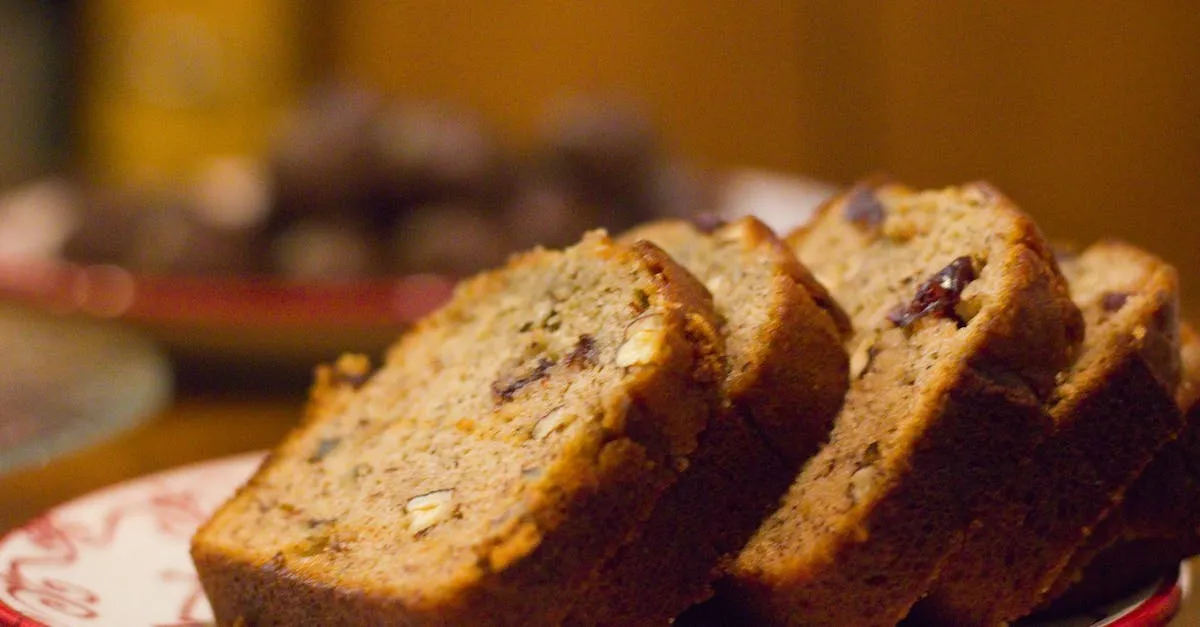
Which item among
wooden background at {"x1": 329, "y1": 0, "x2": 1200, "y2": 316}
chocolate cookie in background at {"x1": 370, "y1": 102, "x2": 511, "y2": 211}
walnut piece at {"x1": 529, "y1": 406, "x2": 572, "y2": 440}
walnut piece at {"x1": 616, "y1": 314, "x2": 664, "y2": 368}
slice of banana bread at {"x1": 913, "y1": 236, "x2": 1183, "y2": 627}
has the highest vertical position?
walnut piece at {"x1": 616, "y1": 314, "x2": 664, "y2": 368}

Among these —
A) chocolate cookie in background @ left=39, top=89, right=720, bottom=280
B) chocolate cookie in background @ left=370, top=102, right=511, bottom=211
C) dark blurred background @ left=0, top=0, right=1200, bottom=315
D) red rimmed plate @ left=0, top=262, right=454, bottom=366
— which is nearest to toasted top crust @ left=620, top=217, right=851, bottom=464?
red rimmed plate @ left=0, top=262, right=454, bottom=366

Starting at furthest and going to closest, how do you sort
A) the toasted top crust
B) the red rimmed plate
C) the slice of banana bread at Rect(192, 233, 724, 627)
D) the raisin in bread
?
the red rimmed plate, the raisin in bread, the toasted top crust, the slice of banana bread at Rect(192, 233, 724, 627)

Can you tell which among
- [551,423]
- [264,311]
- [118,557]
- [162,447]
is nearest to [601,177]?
[264,311]

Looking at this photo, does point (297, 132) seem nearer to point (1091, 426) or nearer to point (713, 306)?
point (713, 306)

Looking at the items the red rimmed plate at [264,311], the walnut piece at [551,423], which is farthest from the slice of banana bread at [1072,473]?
the red rimmed plate at [264,311]

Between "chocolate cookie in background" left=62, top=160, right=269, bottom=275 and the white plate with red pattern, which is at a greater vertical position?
the white plate with red pattern

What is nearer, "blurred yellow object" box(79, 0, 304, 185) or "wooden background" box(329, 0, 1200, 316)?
"wooden background" box(329, 0, 1200, 316)

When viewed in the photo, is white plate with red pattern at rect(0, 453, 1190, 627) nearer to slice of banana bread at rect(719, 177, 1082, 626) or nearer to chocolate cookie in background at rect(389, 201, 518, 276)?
slice of banana bread at rect(719, 177, 1082, 626)

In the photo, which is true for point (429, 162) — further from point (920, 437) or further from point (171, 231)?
point (920, 437)

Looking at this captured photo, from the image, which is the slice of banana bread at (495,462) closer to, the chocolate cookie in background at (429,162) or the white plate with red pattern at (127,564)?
the white plate with red pattern at (127,564)
